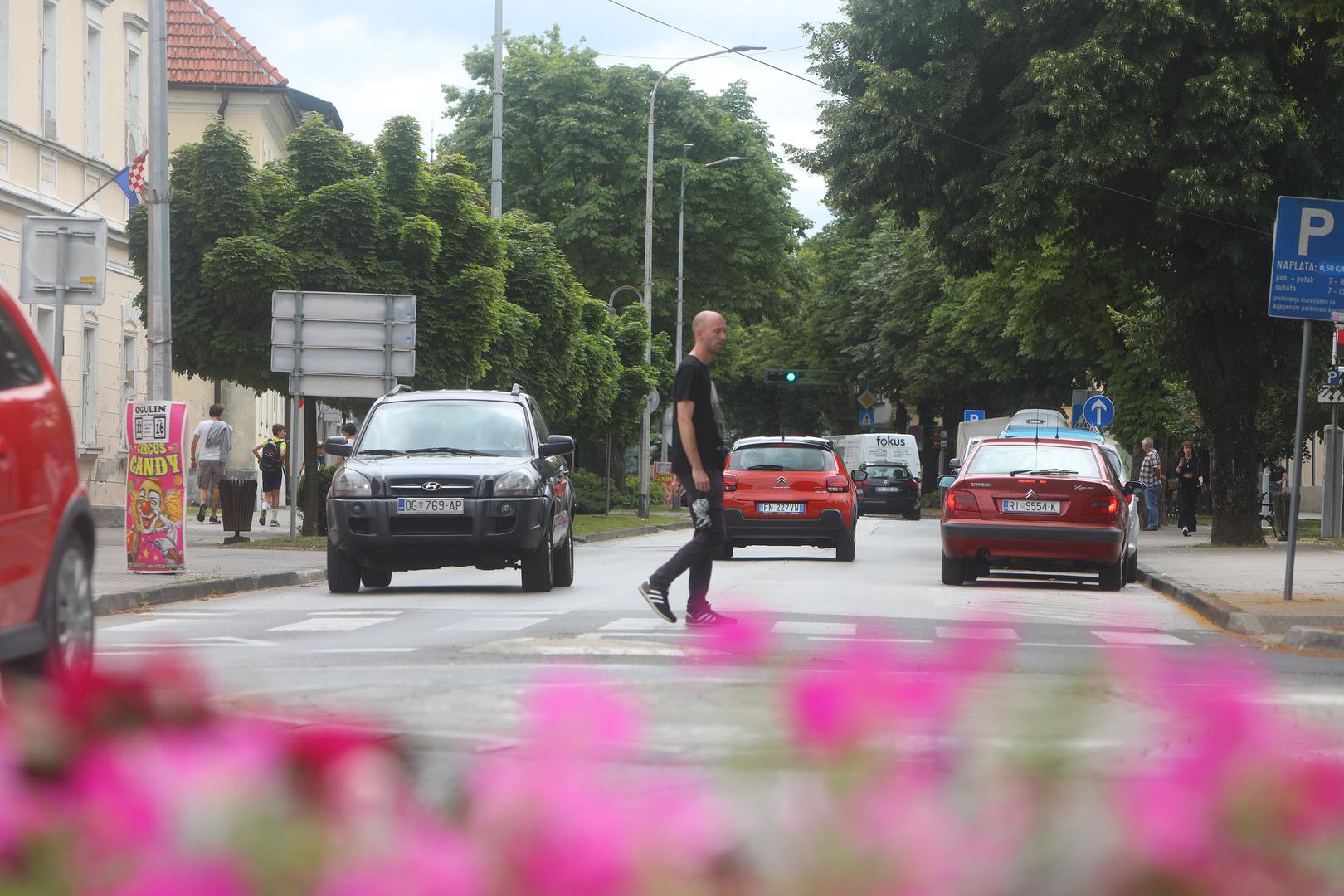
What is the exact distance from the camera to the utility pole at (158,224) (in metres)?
20.2

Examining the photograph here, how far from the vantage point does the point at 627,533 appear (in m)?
41.1

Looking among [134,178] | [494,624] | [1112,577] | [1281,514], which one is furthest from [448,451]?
[1281,514]

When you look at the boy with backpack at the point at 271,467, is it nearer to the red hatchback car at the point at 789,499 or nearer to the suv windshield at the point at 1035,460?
the red hatchback car at the point at 789,499

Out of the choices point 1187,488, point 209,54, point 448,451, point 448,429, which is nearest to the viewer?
point 448,451

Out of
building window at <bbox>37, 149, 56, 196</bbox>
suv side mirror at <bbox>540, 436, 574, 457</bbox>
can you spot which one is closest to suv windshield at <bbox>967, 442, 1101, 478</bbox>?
suv side mirror at <bbox>540, 436, 574, 457</bbox>

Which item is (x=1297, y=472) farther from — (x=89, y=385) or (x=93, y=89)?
(x=93, y=89)

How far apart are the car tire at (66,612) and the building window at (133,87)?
1132 inches

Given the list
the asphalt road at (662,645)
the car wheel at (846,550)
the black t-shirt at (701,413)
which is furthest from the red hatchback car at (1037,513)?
the black t-shirt at (701,413)

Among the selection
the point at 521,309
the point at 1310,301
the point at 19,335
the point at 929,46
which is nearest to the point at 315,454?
the point at 521,309

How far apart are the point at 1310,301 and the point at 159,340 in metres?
11.1

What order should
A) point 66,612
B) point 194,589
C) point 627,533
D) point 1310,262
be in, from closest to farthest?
point 66,612, point 1310,262, point 194,589, point 627,533

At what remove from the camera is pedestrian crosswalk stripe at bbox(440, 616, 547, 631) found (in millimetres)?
12352

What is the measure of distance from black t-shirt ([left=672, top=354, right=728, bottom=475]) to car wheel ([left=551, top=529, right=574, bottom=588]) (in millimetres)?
5790

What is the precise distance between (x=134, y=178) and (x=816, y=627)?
22.7 metres
